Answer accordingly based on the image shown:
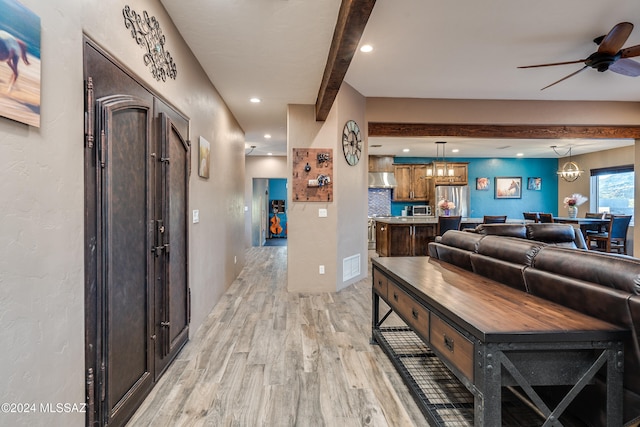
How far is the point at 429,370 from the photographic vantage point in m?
2.24

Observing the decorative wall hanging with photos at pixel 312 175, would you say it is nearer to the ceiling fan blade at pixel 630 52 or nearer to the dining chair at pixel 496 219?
the ceiling fan blade at pixel 630 52

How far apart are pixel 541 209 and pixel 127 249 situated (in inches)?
448

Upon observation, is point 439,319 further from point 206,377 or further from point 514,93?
point 514,93

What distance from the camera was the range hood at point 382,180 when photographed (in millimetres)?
9055

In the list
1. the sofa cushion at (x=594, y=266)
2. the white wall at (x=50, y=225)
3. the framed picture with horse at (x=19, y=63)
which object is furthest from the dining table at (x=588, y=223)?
the framed picture with horse at (x=19, y=63)

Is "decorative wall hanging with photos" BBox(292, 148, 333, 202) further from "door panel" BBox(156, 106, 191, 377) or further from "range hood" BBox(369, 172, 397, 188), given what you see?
"range hood" BBox(369, 172, 397, 188)

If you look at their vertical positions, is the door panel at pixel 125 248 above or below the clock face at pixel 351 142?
below

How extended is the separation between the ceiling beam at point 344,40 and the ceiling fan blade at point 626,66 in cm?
279

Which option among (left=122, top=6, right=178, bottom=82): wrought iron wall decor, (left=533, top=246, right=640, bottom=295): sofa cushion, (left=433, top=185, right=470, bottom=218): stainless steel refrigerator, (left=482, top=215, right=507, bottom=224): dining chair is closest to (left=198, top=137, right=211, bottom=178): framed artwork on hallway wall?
(left=122, top=6, right=178, bottom=82): wrought iron wall decor

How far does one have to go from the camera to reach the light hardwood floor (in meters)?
1.77

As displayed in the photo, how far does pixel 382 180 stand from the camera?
359 inches

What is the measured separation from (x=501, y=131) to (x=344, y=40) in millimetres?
4224

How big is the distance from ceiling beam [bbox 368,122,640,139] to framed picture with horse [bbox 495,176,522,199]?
4304 mm

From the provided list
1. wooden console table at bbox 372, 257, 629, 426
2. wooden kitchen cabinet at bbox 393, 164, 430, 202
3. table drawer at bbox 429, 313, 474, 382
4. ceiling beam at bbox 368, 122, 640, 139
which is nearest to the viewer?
wooden console table at bbox 372, 257, 629, 426
